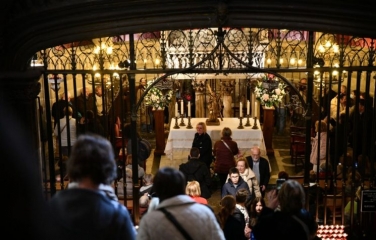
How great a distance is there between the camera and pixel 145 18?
17.8 feet

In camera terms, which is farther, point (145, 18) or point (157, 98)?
point (157, 98)

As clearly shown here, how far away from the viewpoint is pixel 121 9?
5375 millimetres

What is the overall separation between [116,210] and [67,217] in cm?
21

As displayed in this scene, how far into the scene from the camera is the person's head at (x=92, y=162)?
279 cm

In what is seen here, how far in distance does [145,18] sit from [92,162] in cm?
287

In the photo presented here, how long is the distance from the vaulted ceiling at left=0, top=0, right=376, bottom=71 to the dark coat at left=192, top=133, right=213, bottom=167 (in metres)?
3.47

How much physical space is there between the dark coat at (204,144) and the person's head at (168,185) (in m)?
5.51

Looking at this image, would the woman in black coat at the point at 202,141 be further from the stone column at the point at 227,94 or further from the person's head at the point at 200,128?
the stone column at the point at 227,94

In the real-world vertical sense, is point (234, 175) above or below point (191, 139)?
below

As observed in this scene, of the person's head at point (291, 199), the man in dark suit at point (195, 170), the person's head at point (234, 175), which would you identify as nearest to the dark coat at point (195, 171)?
the man in dark suit at point (195, 170)

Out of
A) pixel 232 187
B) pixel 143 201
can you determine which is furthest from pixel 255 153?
pixel 143 201

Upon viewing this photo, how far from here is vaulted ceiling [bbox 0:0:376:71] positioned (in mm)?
5301

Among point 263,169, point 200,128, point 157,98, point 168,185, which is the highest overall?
point 157,98

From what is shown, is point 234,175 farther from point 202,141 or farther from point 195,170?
point 202,141
